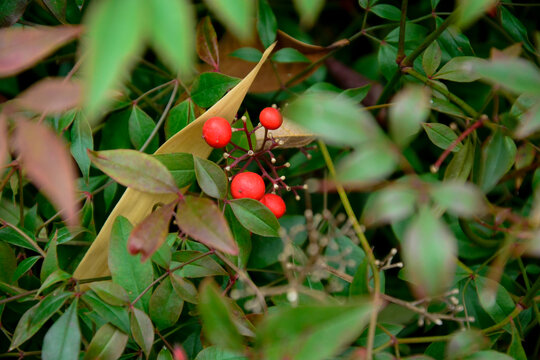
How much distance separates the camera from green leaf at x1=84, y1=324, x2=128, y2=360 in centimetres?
65

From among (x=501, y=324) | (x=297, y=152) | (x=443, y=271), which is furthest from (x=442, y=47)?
(x=443, y=271)

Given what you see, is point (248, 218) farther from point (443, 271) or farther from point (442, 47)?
point (442, 47)

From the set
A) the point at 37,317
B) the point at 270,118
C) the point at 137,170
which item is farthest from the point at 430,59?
the point at 37,317

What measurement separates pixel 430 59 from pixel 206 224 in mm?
491

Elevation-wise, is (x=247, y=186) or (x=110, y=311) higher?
(x=247, y=186)

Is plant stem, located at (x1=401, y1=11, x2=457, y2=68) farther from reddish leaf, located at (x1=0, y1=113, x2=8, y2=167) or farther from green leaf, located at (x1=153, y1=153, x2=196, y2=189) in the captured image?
reddish leaf, located at (x1=0, y1=113, x2=8, y2=167)

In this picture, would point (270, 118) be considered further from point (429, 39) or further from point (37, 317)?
point (37, 317)

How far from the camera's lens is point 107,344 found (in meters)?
0.66

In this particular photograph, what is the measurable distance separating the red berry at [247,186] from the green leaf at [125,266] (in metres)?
0.17

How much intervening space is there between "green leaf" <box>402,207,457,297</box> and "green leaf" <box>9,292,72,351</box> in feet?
1.62

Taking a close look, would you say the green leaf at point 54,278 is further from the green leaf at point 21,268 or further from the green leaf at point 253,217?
the green leaf at point 253,217

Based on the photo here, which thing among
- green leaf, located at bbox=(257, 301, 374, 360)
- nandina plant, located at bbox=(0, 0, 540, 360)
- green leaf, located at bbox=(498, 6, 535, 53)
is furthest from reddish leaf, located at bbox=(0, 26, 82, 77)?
green leaf, located at bbox=(498, 6, 535, 53)

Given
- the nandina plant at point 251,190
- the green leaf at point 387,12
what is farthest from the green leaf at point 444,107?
the green leaf at point 387,12

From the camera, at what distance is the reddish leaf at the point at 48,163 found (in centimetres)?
38
